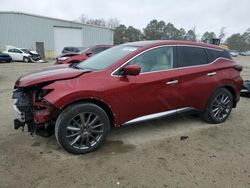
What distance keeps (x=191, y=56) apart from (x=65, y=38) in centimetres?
3036

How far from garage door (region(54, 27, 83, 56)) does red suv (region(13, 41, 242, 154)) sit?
96.1 ft

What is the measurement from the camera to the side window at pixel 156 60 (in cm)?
379

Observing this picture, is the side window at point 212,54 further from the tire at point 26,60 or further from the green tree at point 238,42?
the green tree at point 238,42

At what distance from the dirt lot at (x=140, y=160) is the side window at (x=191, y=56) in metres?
1.30

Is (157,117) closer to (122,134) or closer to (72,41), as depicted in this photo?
(122,134)

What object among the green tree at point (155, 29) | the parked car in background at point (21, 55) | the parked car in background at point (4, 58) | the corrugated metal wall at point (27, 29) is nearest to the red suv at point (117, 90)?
the parked car in background at point (4, 58)

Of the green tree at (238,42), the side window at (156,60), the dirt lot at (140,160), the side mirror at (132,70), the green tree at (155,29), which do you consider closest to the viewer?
the dirt lot at (140,160)

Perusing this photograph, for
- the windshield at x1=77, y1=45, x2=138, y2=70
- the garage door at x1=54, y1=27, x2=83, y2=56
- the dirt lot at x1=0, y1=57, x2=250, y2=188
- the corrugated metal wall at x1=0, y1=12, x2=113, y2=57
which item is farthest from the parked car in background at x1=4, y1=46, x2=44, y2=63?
the windshield at x1=77, y1=45, x2=138, y2=70

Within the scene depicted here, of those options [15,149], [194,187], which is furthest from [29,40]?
[194,187]

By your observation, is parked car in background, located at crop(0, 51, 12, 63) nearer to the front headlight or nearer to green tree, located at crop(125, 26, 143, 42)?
the front headlight

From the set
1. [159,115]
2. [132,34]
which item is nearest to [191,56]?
[159,115]

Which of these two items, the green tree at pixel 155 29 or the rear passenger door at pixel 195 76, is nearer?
the rear passenger door at pixel 195 76

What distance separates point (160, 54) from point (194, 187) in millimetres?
2224

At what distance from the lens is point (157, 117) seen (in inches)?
157
